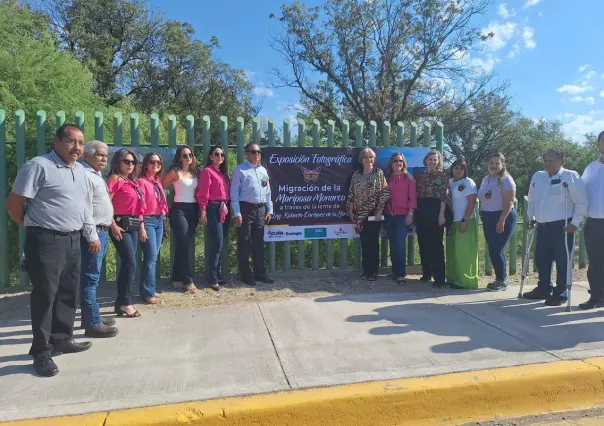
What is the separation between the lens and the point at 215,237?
579 cm

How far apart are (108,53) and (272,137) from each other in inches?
813

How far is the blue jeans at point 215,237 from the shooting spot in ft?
19.0

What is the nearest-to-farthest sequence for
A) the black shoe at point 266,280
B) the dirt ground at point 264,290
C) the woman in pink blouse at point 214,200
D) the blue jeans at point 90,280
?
the blue jeans at point 90,280, the dirt ground at point 264,290, the woman in pink blouse at point 214,200, the black shoe at point 266,280

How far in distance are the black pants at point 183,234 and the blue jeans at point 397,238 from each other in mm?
2625

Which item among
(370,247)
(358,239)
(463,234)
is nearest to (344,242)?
(358,239)

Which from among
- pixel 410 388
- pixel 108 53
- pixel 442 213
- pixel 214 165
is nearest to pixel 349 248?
pixel 442 213

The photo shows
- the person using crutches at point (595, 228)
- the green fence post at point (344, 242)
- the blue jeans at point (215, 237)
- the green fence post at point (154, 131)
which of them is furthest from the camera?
the green fence post at point (344, 242)

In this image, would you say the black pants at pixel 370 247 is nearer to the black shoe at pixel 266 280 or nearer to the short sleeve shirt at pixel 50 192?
the black shoe at pixel 266 280

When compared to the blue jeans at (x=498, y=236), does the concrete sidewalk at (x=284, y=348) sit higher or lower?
lower

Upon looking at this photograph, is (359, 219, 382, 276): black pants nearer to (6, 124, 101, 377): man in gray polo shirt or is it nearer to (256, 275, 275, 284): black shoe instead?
(256, 275, 275, 284): black shoe

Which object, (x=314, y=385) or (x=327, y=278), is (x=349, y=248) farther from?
(x=314, y=385)

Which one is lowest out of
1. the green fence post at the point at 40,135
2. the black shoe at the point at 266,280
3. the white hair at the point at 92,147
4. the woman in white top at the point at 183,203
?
the black shoe at the point at 266,280

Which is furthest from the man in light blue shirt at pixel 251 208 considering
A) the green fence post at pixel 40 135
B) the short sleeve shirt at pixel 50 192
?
the short sleeve shirt at pixel 50 192

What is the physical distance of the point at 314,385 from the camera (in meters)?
3.37
